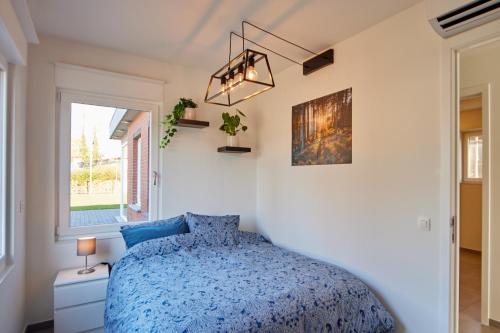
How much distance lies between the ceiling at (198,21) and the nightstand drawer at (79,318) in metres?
2.44

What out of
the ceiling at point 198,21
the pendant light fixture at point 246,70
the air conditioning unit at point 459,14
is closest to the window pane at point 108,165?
the ceiling at point 198,21

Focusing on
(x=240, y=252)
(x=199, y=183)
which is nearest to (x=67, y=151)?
(x=199, y=183)

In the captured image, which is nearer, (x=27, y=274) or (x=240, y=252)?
(x=27, y=274)

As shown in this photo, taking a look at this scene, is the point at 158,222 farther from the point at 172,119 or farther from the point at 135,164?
the point at 172,119

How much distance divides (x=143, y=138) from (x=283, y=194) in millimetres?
1778

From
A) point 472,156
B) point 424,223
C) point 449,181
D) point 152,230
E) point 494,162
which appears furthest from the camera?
point 472,156

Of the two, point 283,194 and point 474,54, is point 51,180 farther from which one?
point 474,54

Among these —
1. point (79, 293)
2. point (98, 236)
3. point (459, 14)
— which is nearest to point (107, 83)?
point (98, 236)

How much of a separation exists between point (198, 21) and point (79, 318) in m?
2.71

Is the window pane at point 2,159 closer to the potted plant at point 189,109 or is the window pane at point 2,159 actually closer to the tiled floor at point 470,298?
the potted plant at point 189,109

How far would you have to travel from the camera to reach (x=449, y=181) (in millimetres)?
1924

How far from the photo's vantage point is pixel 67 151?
2832mm

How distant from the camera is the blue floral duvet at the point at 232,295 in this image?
158 centimetres

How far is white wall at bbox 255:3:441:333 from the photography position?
2.04 metres
